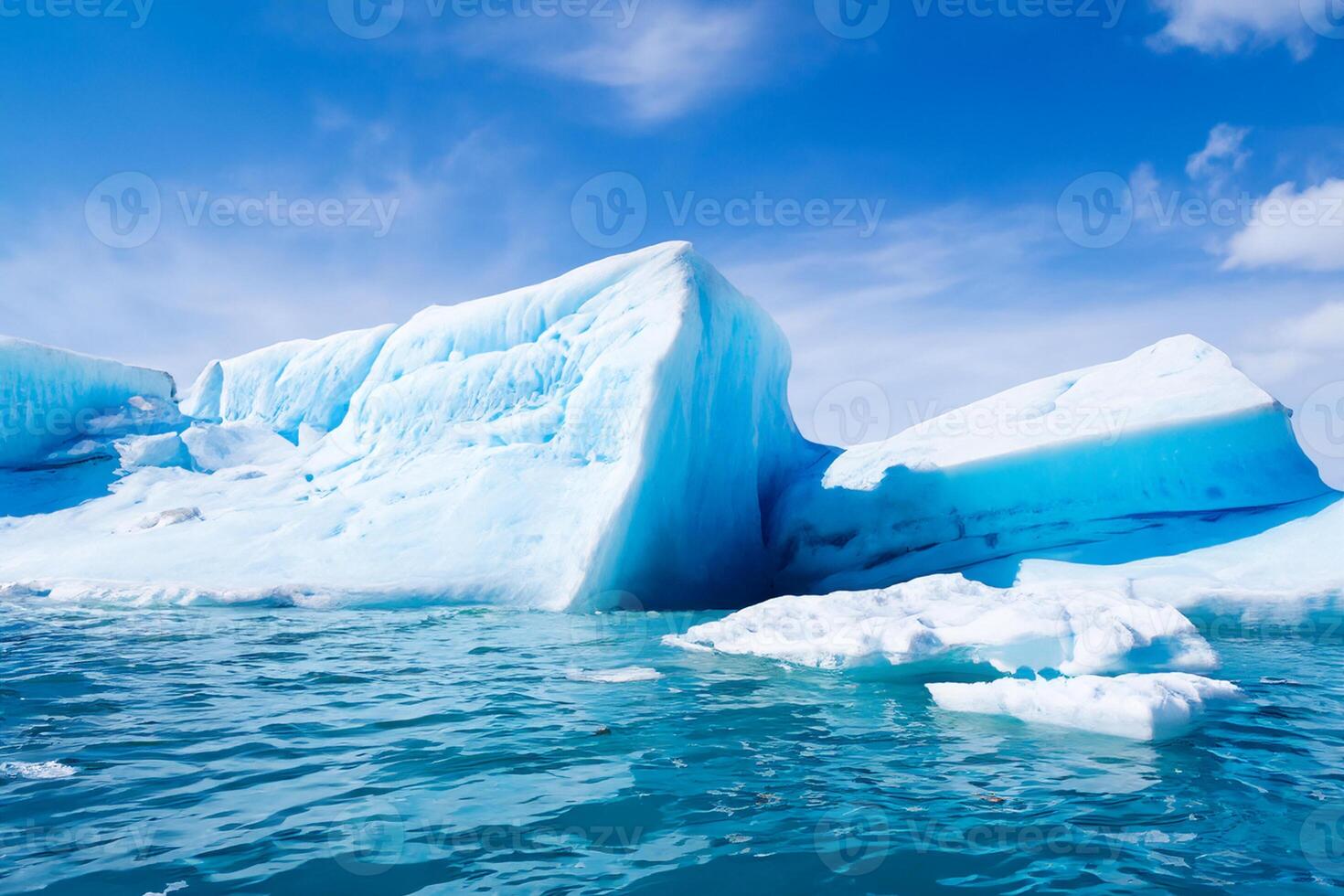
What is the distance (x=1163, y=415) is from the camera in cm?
1190

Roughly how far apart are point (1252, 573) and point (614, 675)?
28.5ft

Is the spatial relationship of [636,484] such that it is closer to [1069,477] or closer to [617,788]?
[1069,477]

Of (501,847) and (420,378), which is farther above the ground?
(420,378)

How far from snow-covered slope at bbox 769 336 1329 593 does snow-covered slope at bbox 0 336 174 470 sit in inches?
617

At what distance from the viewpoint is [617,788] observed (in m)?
3.64

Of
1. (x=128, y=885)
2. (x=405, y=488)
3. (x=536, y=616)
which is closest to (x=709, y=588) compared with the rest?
(x=536, y=616)

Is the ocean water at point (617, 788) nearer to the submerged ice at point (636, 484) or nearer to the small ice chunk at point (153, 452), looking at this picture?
the submerged ice at point (636, 484)

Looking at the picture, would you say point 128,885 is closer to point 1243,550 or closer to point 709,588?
point 709,588

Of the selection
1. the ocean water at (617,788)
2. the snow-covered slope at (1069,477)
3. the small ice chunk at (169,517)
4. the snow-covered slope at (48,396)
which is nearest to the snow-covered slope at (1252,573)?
the snow-covered slope at (1069,477)

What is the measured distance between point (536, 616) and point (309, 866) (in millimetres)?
7951

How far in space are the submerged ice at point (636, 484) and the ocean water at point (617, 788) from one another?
294 cm

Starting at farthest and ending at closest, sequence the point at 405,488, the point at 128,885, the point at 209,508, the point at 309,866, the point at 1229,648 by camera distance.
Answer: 1. the point at 209,508
2. the point at 405,488
3. the point at 1229,648
4. the point at 309,866
5. the point at 128,885

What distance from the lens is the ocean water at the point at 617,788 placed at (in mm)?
2748

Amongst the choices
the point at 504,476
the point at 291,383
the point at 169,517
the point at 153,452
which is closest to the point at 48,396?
the point at 153,452
